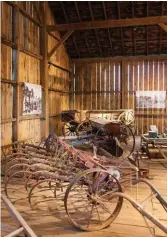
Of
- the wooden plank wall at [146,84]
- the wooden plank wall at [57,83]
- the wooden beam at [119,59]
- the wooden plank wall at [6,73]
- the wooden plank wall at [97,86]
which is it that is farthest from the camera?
the wooden plank wall at [97,86]

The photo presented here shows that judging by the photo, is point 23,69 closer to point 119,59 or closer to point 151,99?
point 119,59

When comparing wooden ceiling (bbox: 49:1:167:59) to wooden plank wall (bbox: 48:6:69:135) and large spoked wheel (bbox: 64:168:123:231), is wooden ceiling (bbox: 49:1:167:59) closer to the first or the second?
wooden plank wall (bbox: 48:6:69:135)

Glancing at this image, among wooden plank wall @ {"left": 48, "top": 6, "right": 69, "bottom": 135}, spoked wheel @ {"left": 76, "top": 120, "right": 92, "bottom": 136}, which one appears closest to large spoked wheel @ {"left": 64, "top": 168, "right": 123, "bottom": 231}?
spoked wheel @ {"left": 76, "top": 120, "right": 92, "bottom": 136}

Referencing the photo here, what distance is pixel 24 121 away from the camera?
8461 millimetres

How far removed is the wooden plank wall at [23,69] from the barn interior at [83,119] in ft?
0.10

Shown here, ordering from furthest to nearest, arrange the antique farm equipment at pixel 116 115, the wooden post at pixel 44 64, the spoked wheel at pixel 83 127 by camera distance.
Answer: the antique farm equipment at pixel 116 115 → the wooden post at pixel 44 64 → the spoked wheel at pixel 83 127

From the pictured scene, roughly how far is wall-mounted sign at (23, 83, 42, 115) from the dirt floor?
3.57m

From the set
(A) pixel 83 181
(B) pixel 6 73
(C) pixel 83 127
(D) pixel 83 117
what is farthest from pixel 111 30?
(A) pixel 83 181

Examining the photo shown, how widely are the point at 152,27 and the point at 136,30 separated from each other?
0.65m

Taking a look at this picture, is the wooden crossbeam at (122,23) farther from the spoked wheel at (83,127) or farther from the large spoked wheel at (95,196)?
the large spoked wheel at (95,196)

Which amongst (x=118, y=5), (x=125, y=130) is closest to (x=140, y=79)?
(x=118, y=5)

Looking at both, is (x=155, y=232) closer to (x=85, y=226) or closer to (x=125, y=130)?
(x=85, y=226)

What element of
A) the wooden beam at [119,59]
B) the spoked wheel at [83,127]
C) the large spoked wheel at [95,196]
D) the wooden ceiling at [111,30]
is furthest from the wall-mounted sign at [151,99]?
the large spoked wheel at [95,196]

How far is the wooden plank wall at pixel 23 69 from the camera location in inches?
289
